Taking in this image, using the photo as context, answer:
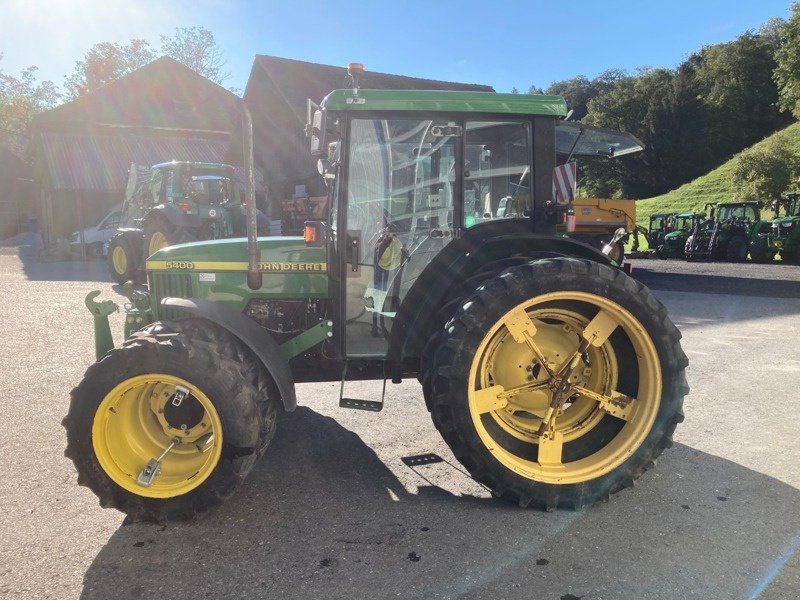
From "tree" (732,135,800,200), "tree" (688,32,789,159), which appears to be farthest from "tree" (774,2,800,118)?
"tree" (688,32,789,159)

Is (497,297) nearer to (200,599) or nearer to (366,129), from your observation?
(366,129)

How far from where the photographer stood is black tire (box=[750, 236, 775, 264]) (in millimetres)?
18438

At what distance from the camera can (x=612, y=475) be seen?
2857mm

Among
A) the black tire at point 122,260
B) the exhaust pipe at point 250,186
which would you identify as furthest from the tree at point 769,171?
the exhaust pipe at point 250,186

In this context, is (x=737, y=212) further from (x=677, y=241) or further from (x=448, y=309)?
(x=448, y=309)

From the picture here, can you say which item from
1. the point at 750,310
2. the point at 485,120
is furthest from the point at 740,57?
the point at 485,120

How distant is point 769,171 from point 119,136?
30.1 m

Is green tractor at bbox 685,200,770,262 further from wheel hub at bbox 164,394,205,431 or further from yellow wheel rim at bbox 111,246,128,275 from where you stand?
wheel hub at bbox 164,394,205,431

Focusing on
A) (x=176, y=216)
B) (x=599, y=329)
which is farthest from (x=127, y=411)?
(x=176, y=216)

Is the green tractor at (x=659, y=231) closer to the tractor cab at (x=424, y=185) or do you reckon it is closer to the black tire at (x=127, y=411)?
the tractor cab at (x=424, y=185)

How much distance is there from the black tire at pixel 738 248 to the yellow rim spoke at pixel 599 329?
18930 mm

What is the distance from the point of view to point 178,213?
1047 cm

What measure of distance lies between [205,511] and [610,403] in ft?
6.75

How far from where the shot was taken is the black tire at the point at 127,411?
2666 millimetres
